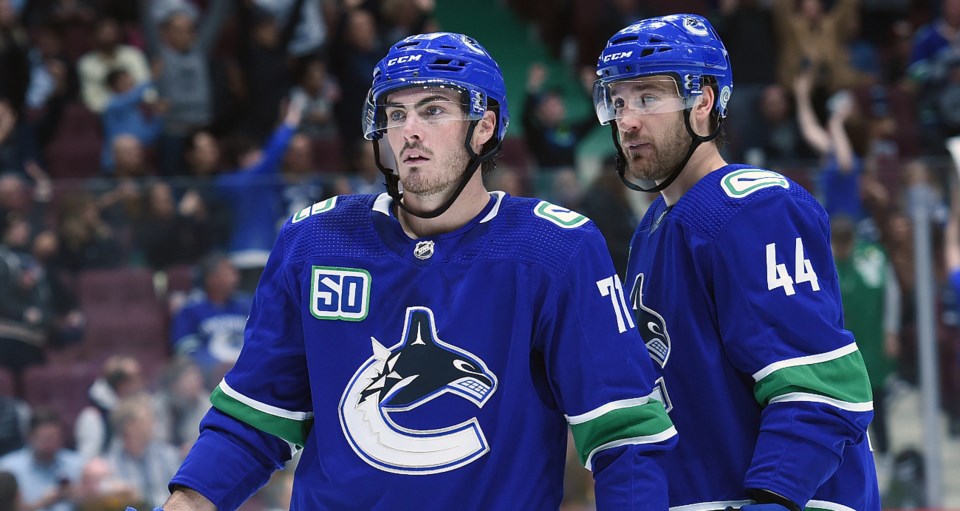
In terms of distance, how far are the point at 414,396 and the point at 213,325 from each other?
2.99 meters

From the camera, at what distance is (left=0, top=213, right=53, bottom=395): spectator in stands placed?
5.03 m

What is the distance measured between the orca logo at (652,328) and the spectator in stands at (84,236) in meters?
3.09

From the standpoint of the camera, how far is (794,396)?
2.31m

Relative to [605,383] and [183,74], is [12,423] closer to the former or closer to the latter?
[183,74]

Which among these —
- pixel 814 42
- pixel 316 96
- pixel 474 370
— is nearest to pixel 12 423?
pixel 316 96

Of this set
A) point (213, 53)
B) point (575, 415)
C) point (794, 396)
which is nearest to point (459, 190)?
point (575, 415)

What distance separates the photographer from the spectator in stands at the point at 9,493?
487 centimetres

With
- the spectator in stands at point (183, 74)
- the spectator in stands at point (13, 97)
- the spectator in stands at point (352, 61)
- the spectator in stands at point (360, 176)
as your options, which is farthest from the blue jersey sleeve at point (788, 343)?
the spectator in stands at point (13, 97)

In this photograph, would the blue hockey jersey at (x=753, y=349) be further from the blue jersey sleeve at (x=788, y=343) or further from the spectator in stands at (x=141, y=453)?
the spectator in stands at (x=141, y=453)

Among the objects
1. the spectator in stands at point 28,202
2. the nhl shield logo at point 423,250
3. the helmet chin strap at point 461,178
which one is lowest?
the spectator in stands at point 28,202

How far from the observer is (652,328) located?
253cm

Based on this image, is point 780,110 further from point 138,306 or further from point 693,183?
point 693,183

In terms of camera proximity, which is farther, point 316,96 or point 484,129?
point 316,96

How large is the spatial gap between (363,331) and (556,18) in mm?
7949
